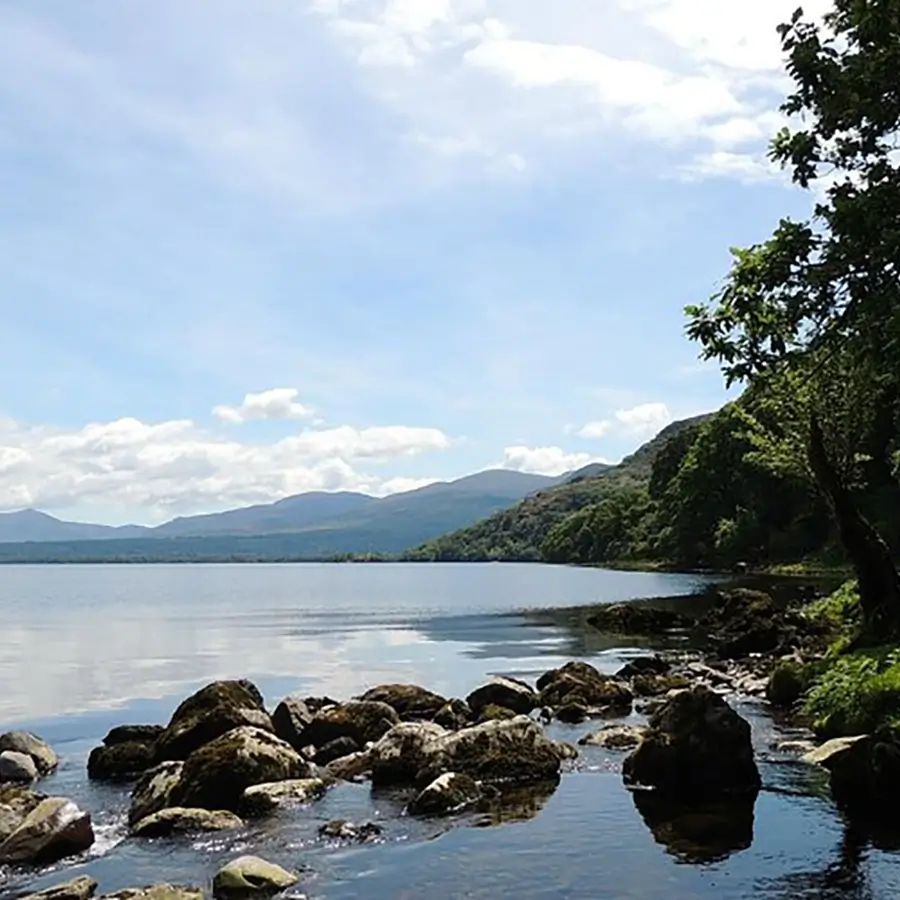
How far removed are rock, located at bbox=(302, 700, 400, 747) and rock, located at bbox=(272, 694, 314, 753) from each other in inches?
8.5

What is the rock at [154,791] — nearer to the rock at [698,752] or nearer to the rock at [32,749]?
the rock at [32,749]

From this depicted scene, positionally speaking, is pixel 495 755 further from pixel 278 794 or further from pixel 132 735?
pixel 132 735

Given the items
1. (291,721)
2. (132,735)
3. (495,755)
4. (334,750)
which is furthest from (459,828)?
(132,735)

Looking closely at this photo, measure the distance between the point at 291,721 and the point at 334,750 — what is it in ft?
7.77

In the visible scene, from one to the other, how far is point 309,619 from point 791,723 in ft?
208

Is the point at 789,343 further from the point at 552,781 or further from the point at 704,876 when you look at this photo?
the point at 704,876

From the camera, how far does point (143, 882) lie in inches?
631

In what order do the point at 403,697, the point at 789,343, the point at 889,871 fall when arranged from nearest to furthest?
1. the point at 889,871
2. the point at 789,343
3. the point at 403,697

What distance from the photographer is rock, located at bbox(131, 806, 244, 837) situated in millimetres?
18688

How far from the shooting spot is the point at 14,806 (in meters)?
20.4

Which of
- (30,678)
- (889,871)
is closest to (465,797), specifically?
(889,871)

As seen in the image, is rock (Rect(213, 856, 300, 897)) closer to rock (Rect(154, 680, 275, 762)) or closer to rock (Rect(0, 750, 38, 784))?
rock (Rect(154, 680, 275, 762))

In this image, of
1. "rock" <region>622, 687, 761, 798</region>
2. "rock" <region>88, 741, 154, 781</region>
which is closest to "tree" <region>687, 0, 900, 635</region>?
"rock" <region>622, 687, 761, 798</region>

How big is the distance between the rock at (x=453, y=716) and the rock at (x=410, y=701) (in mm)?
421
